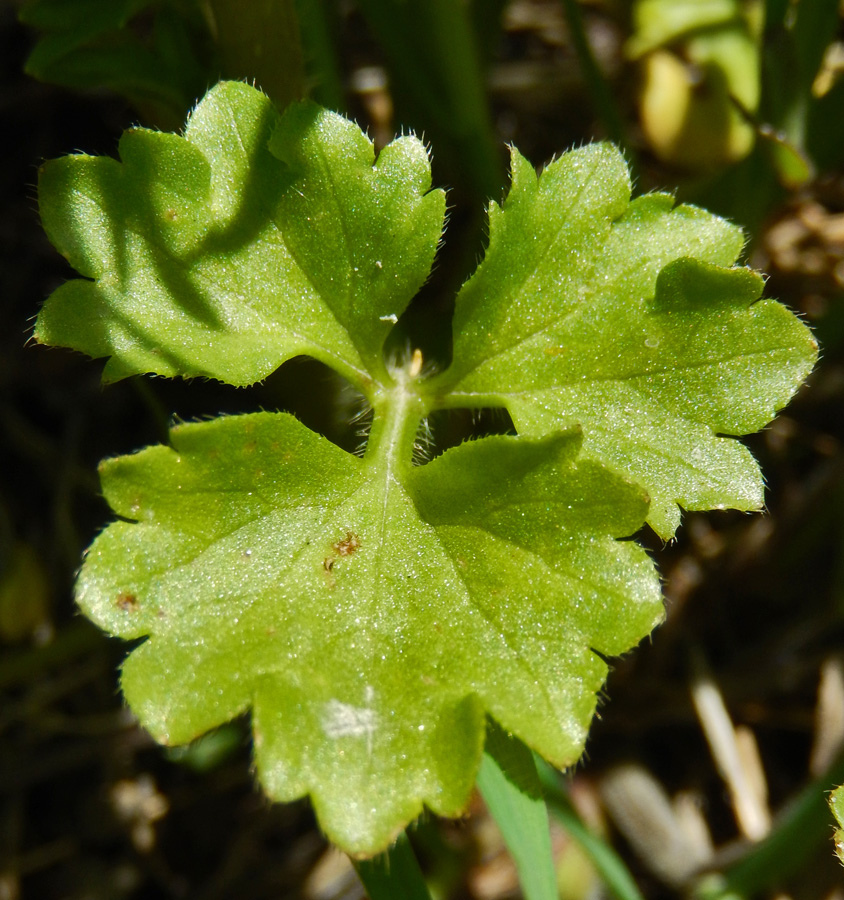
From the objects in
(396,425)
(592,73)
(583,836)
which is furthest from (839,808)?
(592,73)

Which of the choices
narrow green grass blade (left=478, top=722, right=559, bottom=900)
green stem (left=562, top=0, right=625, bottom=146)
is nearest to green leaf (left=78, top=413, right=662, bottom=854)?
narrow green grass blade (left=478, top=722, right=559, bottom=900)

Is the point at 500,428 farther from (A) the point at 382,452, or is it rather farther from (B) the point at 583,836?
(B) the point at 583,836

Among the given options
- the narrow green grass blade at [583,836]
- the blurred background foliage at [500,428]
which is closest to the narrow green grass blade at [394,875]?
the narrow green grass blade at [583,836]

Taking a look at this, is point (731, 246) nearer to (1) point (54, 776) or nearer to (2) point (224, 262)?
(2) point (224, 262)

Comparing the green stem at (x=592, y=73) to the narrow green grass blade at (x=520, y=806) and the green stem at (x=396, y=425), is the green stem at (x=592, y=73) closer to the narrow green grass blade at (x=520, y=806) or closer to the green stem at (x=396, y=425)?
the green stem at (x=396, y=425)

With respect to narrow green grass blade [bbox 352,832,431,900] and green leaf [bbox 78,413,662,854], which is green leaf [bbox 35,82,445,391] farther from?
narrow green grass blade [bbox 352,832,431,900]
